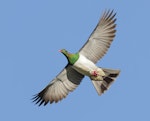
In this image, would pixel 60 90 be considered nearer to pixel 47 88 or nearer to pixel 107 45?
pixel 47 88

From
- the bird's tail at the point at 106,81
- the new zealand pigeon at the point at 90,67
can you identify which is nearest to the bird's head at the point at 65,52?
the new zealand pigeon at the point at 90,67

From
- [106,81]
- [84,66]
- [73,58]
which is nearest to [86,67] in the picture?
[84,66]

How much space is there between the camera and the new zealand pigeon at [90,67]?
67.1ft

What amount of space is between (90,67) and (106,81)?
102 centimetres

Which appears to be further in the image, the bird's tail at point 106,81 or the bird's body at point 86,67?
the bird's tail at point 106,81

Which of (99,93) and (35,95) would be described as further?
(35,95)

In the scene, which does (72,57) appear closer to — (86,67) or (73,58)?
(73,58)

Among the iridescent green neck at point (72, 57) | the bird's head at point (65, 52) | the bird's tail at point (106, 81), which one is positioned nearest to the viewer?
the iridescent green neck at point (72, 57)

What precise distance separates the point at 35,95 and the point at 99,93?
292cm

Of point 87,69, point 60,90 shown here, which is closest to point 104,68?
point 87,69

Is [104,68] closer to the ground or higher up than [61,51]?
closer to the ground

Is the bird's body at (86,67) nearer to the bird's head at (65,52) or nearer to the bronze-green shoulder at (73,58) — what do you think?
the bronze-green shoulder at (73,58)

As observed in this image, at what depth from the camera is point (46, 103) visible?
22.0 metres

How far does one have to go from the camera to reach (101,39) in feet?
69.5
